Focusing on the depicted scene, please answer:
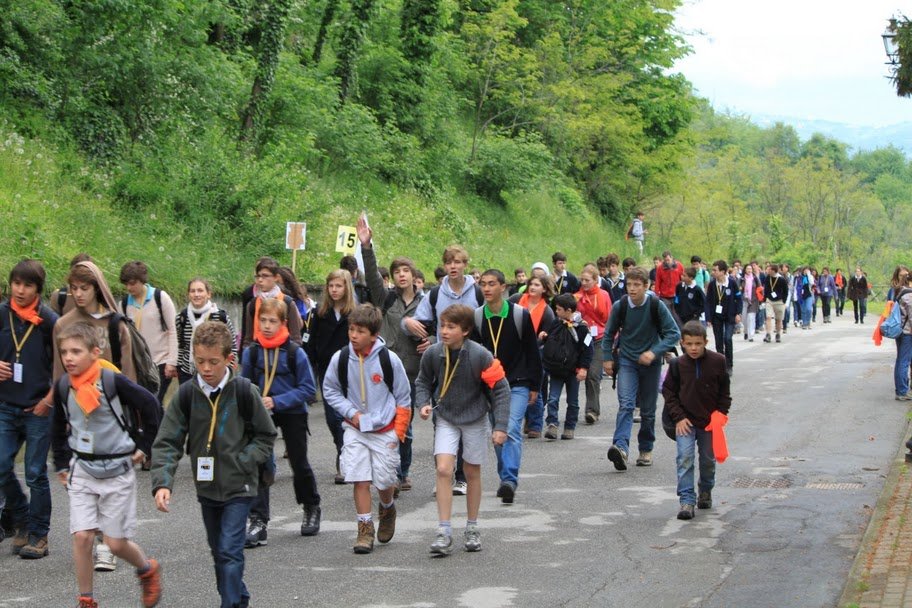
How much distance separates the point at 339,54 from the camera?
1211 inches

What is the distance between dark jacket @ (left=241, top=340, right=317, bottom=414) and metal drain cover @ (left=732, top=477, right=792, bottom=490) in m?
4.23

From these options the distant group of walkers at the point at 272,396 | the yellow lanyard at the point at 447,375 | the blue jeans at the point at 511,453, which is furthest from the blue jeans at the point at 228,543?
the blue jeans at the point at 511,453

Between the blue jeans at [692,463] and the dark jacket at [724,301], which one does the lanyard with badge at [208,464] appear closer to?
the blue jeans at [692,463]

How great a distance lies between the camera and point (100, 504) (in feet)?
21.9

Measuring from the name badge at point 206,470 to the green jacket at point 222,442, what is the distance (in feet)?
0.05

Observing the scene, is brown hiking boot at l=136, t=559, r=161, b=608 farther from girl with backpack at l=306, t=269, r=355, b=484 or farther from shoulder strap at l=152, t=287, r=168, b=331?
shoulder strap at l=152, t=287, r=168, b=331

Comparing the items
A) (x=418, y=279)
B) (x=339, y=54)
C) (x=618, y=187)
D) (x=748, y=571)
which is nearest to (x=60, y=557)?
(x=748, y=571)

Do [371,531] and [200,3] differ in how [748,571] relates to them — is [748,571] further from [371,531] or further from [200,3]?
[200,3]

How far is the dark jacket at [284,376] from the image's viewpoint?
8.53 m

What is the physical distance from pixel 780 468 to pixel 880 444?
6.92ft

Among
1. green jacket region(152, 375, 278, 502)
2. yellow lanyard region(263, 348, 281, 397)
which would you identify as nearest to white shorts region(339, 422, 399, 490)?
yellow lanyard region(263, 348, 281, 397)

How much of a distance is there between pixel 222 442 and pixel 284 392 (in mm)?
2205

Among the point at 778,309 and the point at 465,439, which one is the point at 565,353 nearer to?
the point at 465,439

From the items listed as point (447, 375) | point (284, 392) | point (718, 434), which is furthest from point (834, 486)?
point (284, 392)
